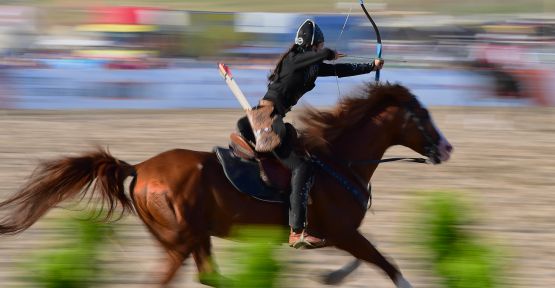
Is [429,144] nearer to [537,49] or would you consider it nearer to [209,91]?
[209,91]

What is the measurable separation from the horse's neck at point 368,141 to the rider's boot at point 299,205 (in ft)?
1.87

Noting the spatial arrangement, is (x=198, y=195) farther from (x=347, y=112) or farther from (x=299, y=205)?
(x=347, y=112)

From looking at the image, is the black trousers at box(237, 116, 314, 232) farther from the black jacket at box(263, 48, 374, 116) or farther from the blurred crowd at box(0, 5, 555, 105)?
the blurred crowd at box(0, 5, 555, 105)

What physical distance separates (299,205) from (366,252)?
58 centimetres

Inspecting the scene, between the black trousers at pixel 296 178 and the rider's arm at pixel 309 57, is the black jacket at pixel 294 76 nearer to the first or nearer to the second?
the rider's arm at pixel 309 57

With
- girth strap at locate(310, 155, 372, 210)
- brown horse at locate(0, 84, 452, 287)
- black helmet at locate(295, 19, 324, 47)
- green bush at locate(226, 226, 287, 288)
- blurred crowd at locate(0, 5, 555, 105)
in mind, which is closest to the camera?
green bush at locate(226, 226, 287, 288)

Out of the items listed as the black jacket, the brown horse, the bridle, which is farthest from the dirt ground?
the black jacket

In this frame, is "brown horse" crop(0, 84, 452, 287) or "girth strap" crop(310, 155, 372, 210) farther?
"girth strap" crop(310, 155, 372, 210)

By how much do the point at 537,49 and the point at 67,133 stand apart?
9.88m

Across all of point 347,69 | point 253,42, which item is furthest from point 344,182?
point 253,42

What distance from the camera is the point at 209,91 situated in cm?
1803

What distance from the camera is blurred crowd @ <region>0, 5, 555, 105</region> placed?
18.2 m

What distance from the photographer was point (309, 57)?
6.61 metres

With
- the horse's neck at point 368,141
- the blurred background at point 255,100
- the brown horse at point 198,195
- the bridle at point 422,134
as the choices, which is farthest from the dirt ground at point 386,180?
the horse's neck at point 368,141
